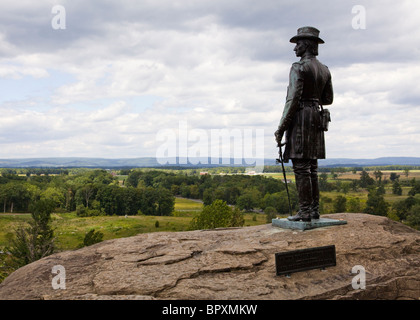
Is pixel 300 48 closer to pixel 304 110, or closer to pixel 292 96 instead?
pixel 292 96

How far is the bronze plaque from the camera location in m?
6.20

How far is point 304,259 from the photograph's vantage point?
6.44 meters

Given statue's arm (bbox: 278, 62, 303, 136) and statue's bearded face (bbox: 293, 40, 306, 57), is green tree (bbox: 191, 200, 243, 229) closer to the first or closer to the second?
statue's arm (bbox: 278, 62, 303, 136)

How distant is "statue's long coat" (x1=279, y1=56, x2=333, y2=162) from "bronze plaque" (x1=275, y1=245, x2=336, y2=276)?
7.89 ft

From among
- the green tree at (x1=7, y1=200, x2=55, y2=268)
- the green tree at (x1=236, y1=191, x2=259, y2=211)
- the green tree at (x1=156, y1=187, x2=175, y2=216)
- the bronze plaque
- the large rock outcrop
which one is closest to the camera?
the large rock outcrop

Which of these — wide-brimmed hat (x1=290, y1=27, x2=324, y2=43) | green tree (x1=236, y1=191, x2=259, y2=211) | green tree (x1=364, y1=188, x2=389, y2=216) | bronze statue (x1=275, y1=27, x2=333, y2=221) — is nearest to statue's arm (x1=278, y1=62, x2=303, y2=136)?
bronze statue (x1=275, y1=27, x2=333, y2=221)

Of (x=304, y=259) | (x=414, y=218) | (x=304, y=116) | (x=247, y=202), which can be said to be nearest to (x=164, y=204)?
(x=247, y=202)

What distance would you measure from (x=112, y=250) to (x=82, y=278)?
1.42 m

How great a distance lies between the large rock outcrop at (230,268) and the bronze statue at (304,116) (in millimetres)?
1192

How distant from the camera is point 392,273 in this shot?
6.51 metres

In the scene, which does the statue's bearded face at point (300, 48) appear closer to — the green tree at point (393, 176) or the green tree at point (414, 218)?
the green tree at point (414, 218)

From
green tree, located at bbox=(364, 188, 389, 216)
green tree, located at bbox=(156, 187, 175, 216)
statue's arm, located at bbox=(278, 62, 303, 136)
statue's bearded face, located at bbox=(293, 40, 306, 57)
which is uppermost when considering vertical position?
statue's bearded face, located at bbox=(293, 40, 306, 57)
